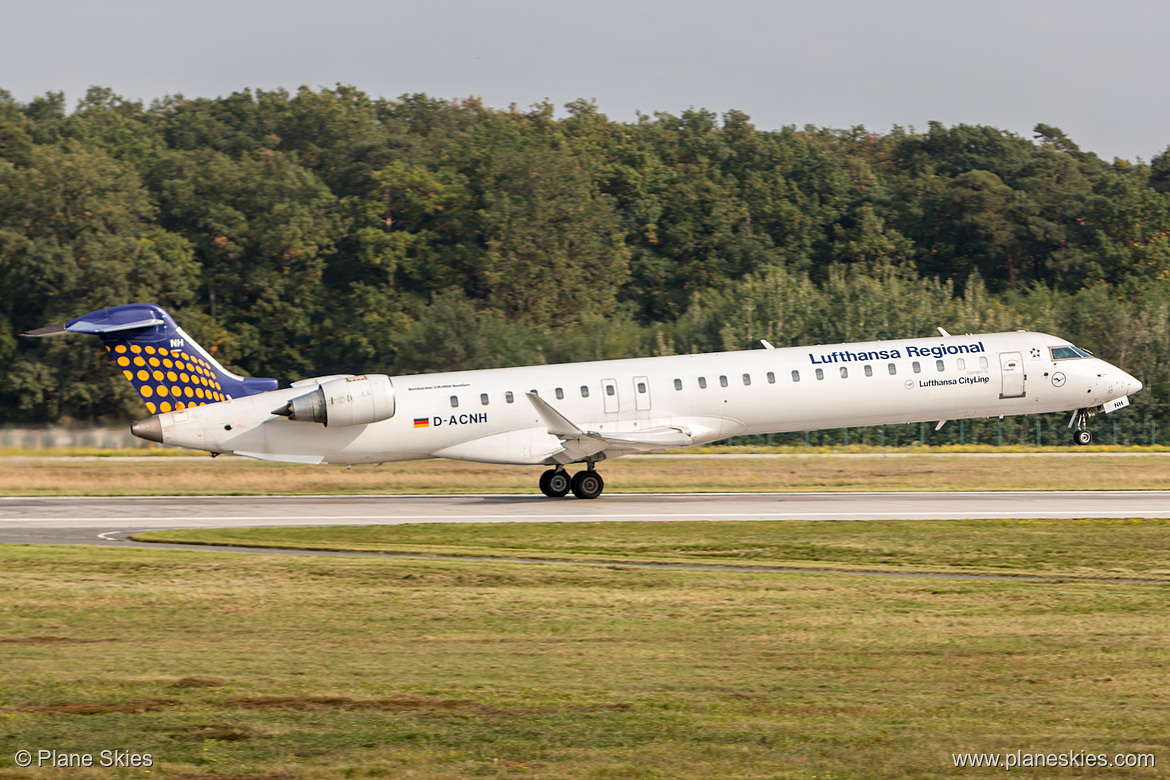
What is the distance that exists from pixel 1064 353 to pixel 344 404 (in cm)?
1844

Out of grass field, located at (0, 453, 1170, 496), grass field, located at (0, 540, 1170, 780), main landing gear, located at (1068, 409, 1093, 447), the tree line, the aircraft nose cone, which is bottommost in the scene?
grass field, located at (0, 540, 1170, 780)

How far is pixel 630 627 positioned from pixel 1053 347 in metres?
21.6

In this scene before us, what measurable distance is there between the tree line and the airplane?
2628 centimetres

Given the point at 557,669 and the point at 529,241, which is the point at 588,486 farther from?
the point at 529,241

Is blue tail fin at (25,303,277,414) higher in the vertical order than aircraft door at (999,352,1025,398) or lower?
higher

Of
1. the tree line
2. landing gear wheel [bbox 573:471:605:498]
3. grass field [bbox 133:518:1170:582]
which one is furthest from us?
the tree line

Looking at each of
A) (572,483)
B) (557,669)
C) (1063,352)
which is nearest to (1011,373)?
(1063,352)

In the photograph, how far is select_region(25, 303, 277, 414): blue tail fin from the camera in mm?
30656

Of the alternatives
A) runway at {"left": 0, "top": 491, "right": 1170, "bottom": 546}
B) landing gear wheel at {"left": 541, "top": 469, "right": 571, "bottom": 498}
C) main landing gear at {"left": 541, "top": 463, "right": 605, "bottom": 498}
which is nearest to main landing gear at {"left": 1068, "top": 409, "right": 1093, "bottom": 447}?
runway at {"left": 0, "top": 491, "right": 1170, "bottom": 546}

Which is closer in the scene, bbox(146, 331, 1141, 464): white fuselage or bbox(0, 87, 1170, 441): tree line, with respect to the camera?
bbox(146, 331, 1141, 464): white fuselage

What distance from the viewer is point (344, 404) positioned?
30.0m

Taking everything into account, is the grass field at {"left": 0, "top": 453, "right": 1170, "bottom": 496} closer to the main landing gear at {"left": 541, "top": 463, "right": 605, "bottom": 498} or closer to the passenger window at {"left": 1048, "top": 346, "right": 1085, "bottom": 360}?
the main landing gear at {"left": 541, "top": 463, "right": 605, "bottom": 498}

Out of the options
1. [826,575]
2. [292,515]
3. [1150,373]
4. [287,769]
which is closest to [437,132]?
A: [1150,373]

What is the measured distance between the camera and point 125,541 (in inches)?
942
